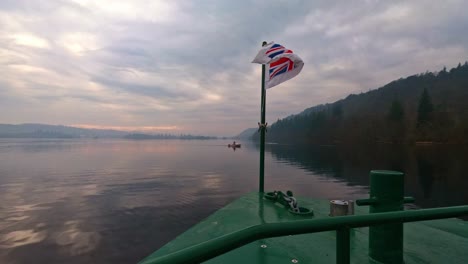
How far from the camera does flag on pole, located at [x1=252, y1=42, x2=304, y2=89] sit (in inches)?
300

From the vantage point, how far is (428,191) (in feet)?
73.0

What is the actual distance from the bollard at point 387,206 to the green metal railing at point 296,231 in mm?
960

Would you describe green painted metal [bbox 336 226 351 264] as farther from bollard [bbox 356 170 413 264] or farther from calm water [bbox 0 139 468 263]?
calm water [bbox 0 139 468 263]

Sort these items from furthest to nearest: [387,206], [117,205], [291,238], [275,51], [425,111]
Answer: [425,111] → [117,205] → [275,51] → [291,238] → [387,206]

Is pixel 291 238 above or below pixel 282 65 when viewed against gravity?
below

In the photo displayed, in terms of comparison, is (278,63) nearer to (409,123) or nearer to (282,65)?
(282,65)

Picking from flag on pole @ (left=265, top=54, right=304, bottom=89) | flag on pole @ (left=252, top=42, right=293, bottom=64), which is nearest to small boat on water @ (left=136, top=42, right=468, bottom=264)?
flag on pole @ (left=265, top=54, right=304, bottom=89)

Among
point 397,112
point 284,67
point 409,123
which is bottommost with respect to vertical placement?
point 284,67

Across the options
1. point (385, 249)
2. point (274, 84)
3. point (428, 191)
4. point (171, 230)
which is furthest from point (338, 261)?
point (428, 191)

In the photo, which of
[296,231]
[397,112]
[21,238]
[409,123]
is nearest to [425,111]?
[409,123]

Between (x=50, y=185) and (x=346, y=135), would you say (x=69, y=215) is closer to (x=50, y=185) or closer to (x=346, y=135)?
(x=50, y=185)

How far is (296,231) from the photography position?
1.83 meters

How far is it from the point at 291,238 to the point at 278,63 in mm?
5072

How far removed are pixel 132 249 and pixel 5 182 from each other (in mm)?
24736
